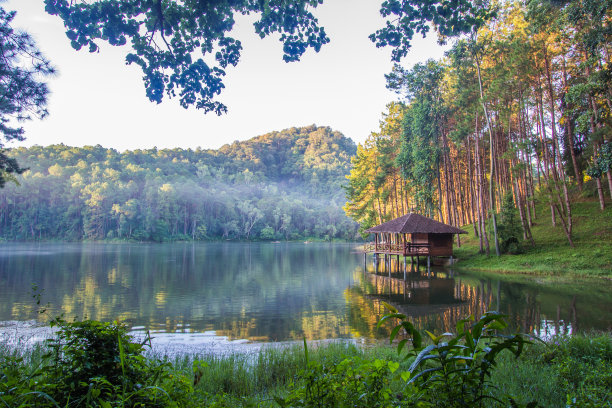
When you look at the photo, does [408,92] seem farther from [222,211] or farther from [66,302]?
[222,211]

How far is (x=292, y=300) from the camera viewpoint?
17.5m

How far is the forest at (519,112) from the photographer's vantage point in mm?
18484

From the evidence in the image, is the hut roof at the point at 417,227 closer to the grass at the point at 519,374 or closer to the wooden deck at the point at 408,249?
the wooden deck at the point at 408,249

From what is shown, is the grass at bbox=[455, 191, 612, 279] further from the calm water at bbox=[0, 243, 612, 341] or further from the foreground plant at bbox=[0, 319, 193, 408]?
the foreground plant at bbox=[0, 319, 193, 408]

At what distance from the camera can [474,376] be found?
138 cm

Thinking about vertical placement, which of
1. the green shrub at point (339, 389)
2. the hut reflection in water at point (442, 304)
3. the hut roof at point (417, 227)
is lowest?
the hut reflection in water at point (442, 304)

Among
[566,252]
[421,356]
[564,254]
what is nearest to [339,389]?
[421,356]

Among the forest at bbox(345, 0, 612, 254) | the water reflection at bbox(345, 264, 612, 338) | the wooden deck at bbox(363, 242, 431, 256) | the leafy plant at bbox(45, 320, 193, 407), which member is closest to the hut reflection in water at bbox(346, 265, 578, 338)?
the water reflection at bbox(345, 264, 612, 338)

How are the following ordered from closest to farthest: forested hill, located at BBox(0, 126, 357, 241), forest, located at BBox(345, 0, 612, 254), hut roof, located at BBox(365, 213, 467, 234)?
forest, located at BBox(345, 0, 612, 254)
hut roof, located at BBox(365, 213, 467, 234)
forested hill, located at BBox(0, 126, 357, 241)

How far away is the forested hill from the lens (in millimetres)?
76438

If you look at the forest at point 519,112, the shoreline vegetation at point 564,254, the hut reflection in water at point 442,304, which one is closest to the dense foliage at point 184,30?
the hut reflection in water at point 442,304

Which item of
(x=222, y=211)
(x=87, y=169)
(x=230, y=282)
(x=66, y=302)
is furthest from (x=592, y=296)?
(x=87, y=169)

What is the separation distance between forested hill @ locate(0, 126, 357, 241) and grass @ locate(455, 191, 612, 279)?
6475cm

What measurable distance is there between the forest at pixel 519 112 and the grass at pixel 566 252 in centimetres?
67
